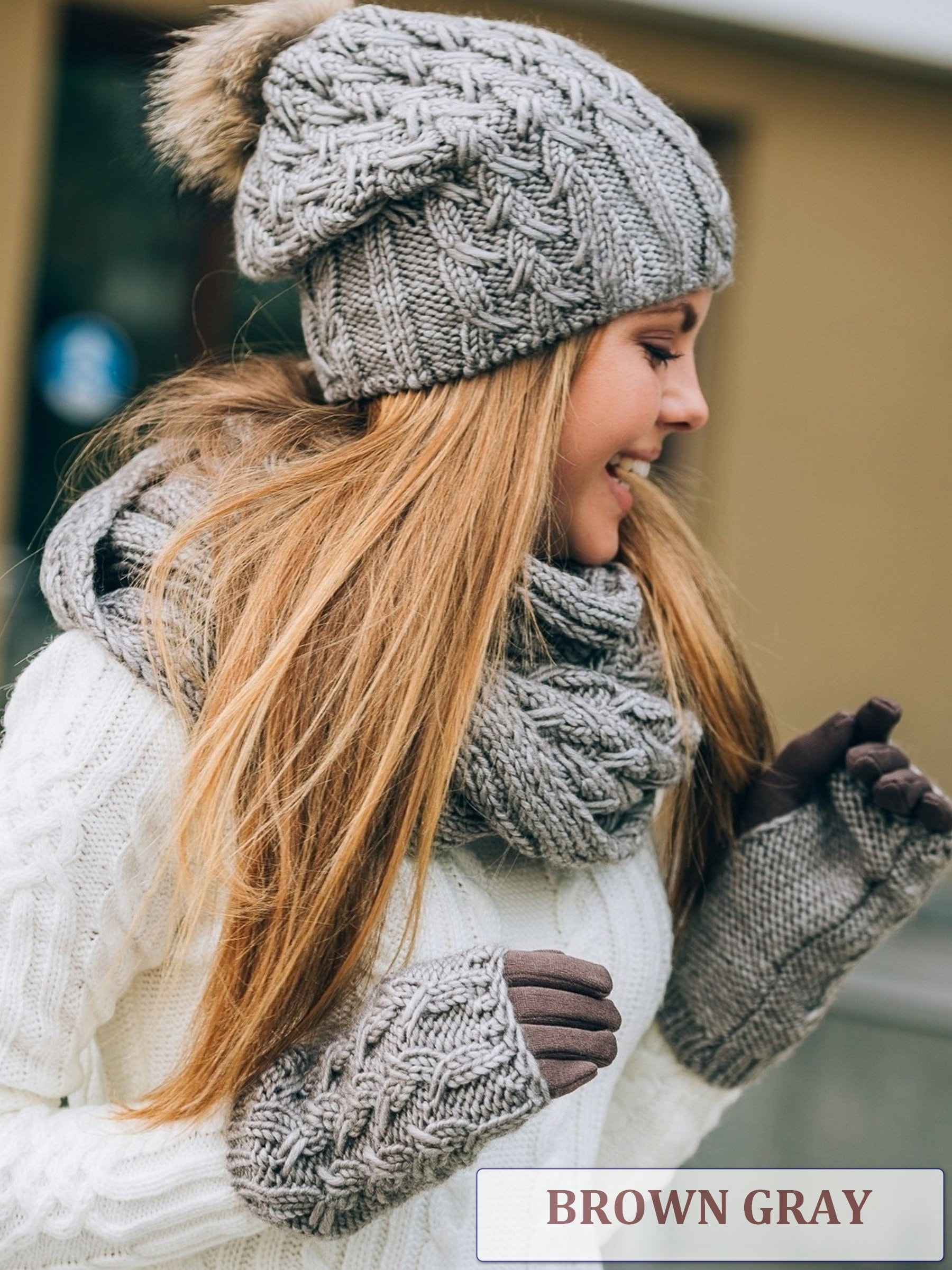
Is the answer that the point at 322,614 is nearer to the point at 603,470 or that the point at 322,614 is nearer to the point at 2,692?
the point at 603,470

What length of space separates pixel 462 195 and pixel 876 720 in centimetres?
74

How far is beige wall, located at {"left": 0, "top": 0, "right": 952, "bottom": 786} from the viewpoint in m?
4.36

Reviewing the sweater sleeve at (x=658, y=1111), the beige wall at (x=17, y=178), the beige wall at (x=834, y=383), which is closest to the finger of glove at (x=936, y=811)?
the sweater sleeve at (x=658, y=1111)

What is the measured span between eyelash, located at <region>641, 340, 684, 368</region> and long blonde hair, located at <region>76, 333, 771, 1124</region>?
0.30ft

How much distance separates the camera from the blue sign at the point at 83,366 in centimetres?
417

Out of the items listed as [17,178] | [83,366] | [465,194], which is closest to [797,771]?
[465,194]

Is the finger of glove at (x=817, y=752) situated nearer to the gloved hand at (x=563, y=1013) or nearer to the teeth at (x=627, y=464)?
the teeth at (x=627, y=464)

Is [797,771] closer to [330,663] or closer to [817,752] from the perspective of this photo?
[817,752]

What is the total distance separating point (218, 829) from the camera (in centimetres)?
121

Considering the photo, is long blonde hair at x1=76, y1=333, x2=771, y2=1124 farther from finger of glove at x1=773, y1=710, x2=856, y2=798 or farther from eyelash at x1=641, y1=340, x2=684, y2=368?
finger of glove at x1=773, y1=710, x2=856, y2=798

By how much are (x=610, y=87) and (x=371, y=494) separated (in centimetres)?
48

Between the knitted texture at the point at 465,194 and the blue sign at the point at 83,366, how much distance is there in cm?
289

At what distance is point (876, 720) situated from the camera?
1.55 meters

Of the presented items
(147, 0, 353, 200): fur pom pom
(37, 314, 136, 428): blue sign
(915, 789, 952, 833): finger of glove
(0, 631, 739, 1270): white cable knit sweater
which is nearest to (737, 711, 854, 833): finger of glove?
(915, 789, 952, 833): finger of glove
